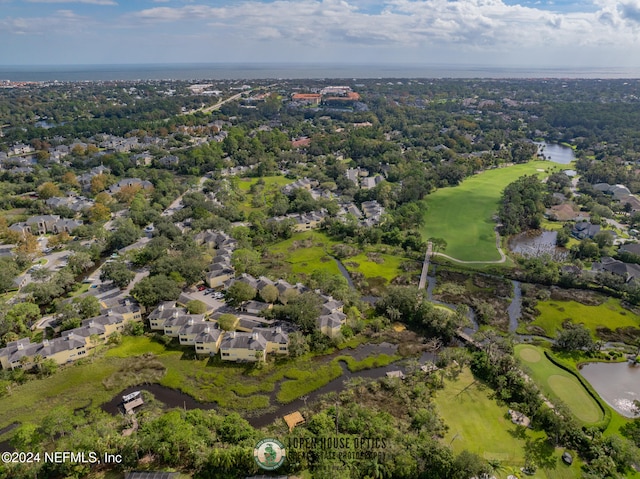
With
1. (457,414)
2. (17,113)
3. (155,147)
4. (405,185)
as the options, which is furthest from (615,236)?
(17,113)

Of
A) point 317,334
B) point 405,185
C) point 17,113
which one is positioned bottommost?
point 317,334

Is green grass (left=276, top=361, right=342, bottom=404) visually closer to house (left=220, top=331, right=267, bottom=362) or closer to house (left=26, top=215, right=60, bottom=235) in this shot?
house (left=220, top=331, right=267, bottom=362)

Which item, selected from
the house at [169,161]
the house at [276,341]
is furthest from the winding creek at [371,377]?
the house at [169,161]

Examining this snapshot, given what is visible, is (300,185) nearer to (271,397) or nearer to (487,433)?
(271,397)

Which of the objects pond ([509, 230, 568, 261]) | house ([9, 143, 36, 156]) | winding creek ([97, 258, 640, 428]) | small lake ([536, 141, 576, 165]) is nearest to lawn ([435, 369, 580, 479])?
winding creek ([97, 258, 640, 428])

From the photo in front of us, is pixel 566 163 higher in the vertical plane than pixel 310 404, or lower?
higher

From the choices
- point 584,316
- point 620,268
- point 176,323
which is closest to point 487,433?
point 584,316

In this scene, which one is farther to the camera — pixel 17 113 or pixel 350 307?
pixel 17 113

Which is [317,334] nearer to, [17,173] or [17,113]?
[17,173]
